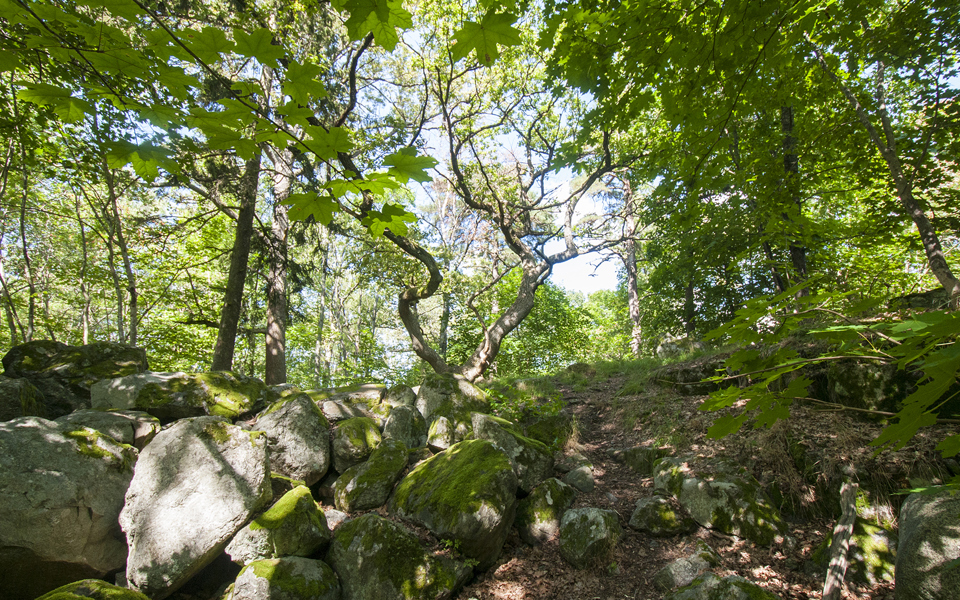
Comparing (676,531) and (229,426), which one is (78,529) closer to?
(229,426)

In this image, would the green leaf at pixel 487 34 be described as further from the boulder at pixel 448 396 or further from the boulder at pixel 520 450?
the boulder at pixel 448 396

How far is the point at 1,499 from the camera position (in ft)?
9.23

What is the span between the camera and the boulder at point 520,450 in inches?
189

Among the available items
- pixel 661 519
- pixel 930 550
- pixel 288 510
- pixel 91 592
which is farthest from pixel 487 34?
pixel 661 519

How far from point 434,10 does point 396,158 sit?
24.0 ft

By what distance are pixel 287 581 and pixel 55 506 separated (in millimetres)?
1785

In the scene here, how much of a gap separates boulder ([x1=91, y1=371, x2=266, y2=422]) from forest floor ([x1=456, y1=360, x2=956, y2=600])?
3750 millimetres

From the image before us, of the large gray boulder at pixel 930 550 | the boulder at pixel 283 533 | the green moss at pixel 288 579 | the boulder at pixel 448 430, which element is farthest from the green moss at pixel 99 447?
the large gray boulder at pixel 930 550

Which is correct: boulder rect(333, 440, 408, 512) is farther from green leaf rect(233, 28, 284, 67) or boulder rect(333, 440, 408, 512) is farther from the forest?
green leaf rect(233, 28, 284, 67)

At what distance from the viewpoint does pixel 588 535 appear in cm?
389

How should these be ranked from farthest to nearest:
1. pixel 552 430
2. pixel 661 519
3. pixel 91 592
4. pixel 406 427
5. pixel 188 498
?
pixel 552 430 → pixel 406 427 → pixel 661 519 → pixel 188 498 → pixel 91 592

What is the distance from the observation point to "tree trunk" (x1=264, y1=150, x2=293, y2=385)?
27.6 ft

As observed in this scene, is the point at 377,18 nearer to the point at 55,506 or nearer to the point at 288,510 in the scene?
the point at 288,510

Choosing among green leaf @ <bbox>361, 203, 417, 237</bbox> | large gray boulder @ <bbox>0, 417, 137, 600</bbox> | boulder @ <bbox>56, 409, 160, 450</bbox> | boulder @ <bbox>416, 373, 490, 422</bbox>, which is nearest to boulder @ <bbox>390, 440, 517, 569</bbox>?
boulder @ <bbox>416, 373, 490, 422</bbox>
